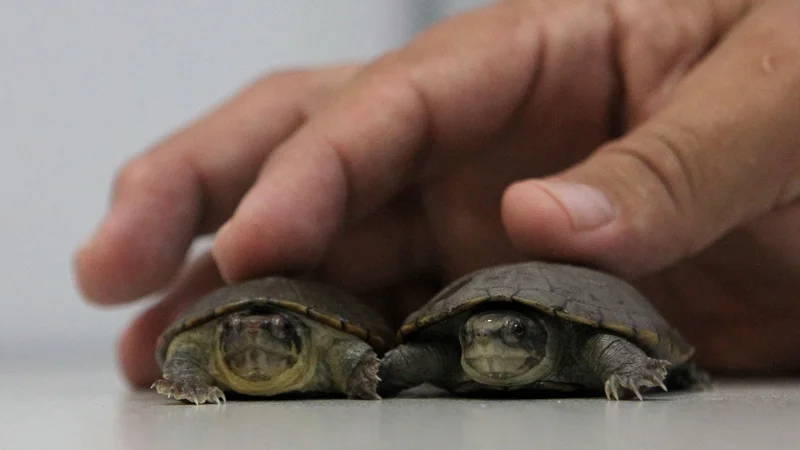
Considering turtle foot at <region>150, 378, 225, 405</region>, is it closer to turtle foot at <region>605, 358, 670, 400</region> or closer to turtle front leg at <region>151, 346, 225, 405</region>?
turtle front leg at <region>151, 346, 225, 405</region>

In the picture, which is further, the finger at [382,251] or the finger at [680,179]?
the finger at [382,251]

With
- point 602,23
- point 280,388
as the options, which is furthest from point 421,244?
point 280,388

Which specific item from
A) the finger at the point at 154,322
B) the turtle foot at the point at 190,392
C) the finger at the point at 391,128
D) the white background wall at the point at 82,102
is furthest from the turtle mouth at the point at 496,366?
the white background wall at the point at 82,102

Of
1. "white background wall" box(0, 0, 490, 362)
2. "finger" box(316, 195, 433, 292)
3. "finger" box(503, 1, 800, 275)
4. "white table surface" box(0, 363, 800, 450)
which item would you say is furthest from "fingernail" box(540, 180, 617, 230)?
"white background wall" box(0, 0, 490, 362)

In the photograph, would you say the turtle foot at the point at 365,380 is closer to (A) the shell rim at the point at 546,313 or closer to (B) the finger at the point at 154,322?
(A) the shell rim at the point at 546,313

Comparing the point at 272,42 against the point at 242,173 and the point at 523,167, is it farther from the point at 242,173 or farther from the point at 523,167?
the point at 523,167

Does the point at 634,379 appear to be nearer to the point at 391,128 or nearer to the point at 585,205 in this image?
the point at 585,205

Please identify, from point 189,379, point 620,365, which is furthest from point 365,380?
point 620,365
